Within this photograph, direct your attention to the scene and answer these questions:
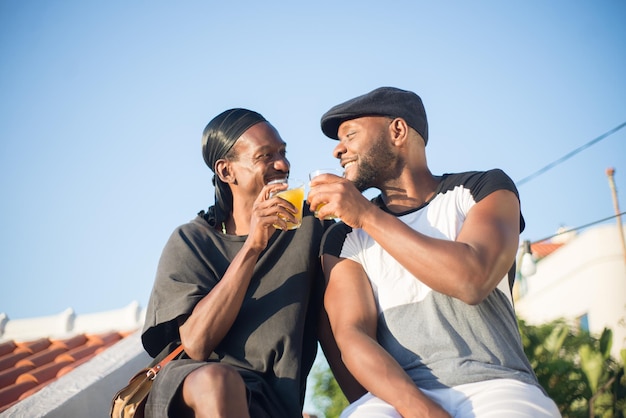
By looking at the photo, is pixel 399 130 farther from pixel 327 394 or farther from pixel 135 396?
pixel 327 394

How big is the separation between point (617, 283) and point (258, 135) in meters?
29.6

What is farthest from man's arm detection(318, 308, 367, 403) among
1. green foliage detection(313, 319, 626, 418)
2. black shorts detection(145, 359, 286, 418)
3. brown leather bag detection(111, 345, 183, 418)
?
green foliage detection(313, 319, 626, 418)

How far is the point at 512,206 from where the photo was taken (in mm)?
3732

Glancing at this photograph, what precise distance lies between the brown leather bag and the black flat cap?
1.77 m

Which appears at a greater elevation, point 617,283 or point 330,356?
point 330,356

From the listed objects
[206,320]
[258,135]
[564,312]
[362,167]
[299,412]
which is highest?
[258,135]

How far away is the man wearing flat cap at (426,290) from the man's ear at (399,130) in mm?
100

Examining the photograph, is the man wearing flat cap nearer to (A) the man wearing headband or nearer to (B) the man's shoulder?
(B) the man's shoulder

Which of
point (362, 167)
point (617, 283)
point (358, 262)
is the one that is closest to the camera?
point (358, 262)

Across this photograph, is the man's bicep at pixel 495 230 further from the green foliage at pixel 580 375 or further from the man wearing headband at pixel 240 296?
the green foliage at pixel 580 375

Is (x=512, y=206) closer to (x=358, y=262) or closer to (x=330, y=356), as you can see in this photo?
(x=358, y=262)

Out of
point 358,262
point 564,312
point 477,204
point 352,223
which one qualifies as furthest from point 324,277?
point 564,312

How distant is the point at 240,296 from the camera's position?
11.8ft

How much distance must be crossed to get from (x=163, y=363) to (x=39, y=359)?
5625mm
